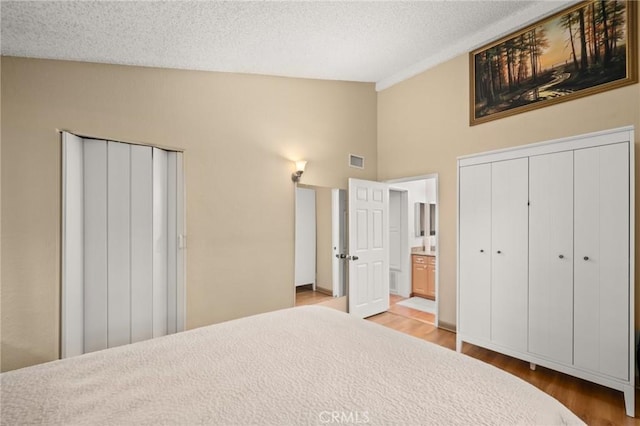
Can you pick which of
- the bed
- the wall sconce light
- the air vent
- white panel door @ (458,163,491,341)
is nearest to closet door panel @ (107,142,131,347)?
the bed

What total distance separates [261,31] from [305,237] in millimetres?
2225

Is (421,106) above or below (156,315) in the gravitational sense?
above

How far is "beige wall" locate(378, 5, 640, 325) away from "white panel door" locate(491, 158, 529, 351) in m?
0.70

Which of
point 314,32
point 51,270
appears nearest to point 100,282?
point 51,270

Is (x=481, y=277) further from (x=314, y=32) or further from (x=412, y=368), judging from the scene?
(x=314, y=32)

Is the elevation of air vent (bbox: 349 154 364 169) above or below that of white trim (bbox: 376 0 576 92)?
below

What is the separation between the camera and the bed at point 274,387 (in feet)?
3.17

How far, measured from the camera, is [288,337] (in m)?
1.60

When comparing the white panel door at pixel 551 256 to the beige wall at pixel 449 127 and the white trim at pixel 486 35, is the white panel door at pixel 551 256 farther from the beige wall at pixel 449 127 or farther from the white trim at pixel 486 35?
the white trim at pixel 486 35

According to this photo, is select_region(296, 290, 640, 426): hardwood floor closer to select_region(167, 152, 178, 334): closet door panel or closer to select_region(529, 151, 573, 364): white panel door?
select_region(529, 151, 573, 364): white panel door

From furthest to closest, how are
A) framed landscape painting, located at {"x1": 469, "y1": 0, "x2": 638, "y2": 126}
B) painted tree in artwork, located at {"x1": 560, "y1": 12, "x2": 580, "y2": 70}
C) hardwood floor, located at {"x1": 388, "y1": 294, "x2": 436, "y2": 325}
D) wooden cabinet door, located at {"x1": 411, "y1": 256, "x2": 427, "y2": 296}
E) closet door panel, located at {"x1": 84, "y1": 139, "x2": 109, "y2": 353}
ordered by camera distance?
wooden cabinet door, located at {"x1": 411, "y1": 256, "x2": 427, "y2": 296} < hardwood floor, located at {"x1": 388, "y1": 294, "x2": 436, "y2": 325} < painted tree in artwork, located at {"x1": 560, "y1": 12, "x2": 580, "y2": 70} < framed landscape painting, located at {"x1": 469, "y1": 0, "x2": 638, "y2": 126} < closet door panel, located at {"x1": 84, "y1": 139, "x2": 109, "y2": 353}

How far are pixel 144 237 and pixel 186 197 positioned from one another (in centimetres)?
51

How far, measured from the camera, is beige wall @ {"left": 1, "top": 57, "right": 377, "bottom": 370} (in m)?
2.07

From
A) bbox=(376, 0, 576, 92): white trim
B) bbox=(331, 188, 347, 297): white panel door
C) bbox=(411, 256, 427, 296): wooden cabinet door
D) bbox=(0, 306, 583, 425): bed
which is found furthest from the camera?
bbox=(411, 256, 427, 296): wooden cabinet door
